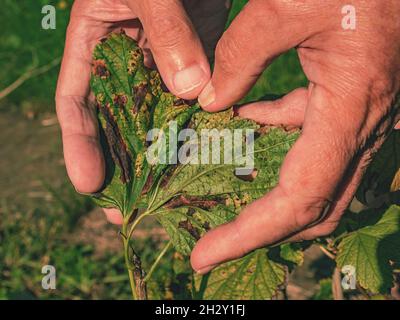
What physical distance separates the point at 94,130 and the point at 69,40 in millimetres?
447

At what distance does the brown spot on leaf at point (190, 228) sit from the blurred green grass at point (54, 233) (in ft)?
1.82

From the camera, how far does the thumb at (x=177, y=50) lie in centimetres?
185

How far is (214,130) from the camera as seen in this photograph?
5.97 ft

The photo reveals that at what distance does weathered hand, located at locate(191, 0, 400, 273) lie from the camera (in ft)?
5.70

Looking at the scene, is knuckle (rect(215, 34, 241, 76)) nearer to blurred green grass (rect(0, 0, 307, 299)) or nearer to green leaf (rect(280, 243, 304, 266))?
green leaf (rect(280, 243, 304, 266))

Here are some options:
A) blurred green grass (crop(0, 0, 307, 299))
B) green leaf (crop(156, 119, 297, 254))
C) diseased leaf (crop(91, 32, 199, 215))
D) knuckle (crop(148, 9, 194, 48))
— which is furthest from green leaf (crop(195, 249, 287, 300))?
knuckle (crop(148, 9, 194, 48))

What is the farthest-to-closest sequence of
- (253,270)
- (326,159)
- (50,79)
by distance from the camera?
1. (50,79)
2. (253,270)
3. (326,159)

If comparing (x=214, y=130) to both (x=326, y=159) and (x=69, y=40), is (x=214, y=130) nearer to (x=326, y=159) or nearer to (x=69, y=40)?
(x=326, y=159)

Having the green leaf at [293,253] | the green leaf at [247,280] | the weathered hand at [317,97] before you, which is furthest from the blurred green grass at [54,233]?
the weathered hand at [317,97]

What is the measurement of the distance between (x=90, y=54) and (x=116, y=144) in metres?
0.50

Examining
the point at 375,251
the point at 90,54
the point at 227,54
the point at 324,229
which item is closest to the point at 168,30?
the point at 227,54

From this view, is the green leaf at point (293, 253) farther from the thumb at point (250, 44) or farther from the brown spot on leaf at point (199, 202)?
the thumb at point (250, 44)

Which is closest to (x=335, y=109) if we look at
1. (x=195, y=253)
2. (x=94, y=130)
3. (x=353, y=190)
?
(x=353, y=190)
